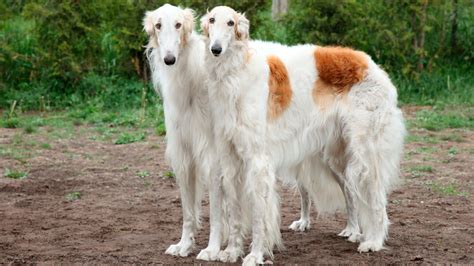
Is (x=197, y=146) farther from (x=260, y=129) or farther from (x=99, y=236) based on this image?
(x=99, y=236)

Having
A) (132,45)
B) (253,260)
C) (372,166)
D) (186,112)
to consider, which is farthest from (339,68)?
(132,45)

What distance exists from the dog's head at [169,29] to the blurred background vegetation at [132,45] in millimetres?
6885

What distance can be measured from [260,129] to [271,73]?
1.45ft

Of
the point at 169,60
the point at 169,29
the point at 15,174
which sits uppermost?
the point at 169,29

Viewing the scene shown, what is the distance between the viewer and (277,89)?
18.8 ft

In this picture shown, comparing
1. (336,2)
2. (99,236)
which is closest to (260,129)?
(99,236)

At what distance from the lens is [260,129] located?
5551mm

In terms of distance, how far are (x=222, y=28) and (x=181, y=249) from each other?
1.69 m

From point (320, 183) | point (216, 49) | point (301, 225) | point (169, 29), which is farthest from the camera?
point (301, 225)

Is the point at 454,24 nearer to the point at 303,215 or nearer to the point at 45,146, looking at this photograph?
the point at 45,146

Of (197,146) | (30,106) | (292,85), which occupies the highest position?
(292,85)

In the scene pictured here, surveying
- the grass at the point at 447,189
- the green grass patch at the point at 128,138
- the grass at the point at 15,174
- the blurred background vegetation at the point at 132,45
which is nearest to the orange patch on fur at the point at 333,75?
the grass at the point at 447,189

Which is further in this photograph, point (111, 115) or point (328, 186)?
point (111, 115)

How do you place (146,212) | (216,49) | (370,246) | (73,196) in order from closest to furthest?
(216,49)
(370,246)
(146,212)
(73,196)
